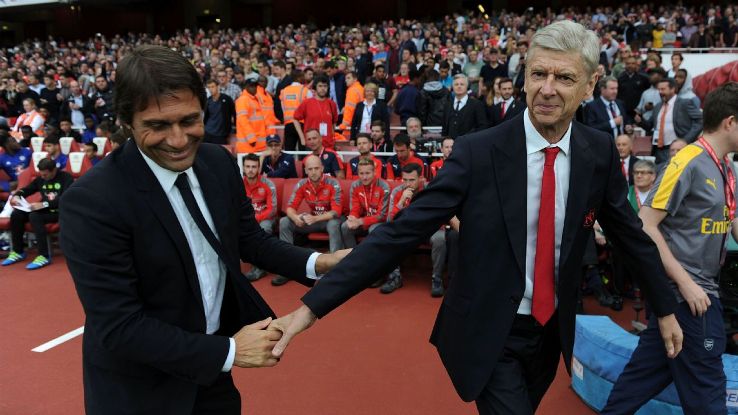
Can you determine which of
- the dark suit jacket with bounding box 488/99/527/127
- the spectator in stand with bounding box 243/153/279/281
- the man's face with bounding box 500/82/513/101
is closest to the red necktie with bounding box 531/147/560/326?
the spectator in stand with bounding box 243/153/279/281

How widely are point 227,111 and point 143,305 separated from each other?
8.71 meters

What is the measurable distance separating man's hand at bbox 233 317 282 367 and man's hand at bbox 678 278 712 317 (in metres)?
1.68

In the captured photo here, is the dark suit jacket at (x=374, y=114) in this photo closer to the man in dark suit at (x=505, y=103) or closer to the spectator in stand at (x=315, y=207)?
the man in dark suit at (x=505, y=103)

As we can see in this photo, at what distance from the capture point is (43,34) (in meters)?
32.5

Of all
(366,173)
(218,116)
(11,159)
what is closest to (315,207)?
(366,173)

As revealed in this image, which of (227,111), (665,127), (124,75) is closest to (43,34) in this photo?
(227,111)

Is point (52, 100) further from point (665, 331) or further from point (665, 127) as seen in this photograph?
point (665, 331)

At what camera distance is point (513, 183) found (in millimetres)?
1740

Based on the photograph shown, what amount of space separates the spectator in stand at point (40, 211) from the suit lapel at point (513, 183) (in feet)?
22.3

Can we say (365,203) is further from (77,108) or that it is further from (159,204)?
(77,108)

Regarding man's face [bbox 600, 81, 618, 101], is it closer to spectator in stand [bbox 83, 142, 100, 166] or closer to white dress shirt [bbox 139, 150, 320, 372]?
white dress shirt [bbox 139, 150, 320, 372]

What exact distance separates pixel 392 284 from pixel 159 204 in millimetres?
4164

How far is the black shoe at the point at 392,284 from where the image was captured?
5512mm

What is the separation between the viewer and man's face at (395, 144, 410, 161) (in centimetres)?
686
